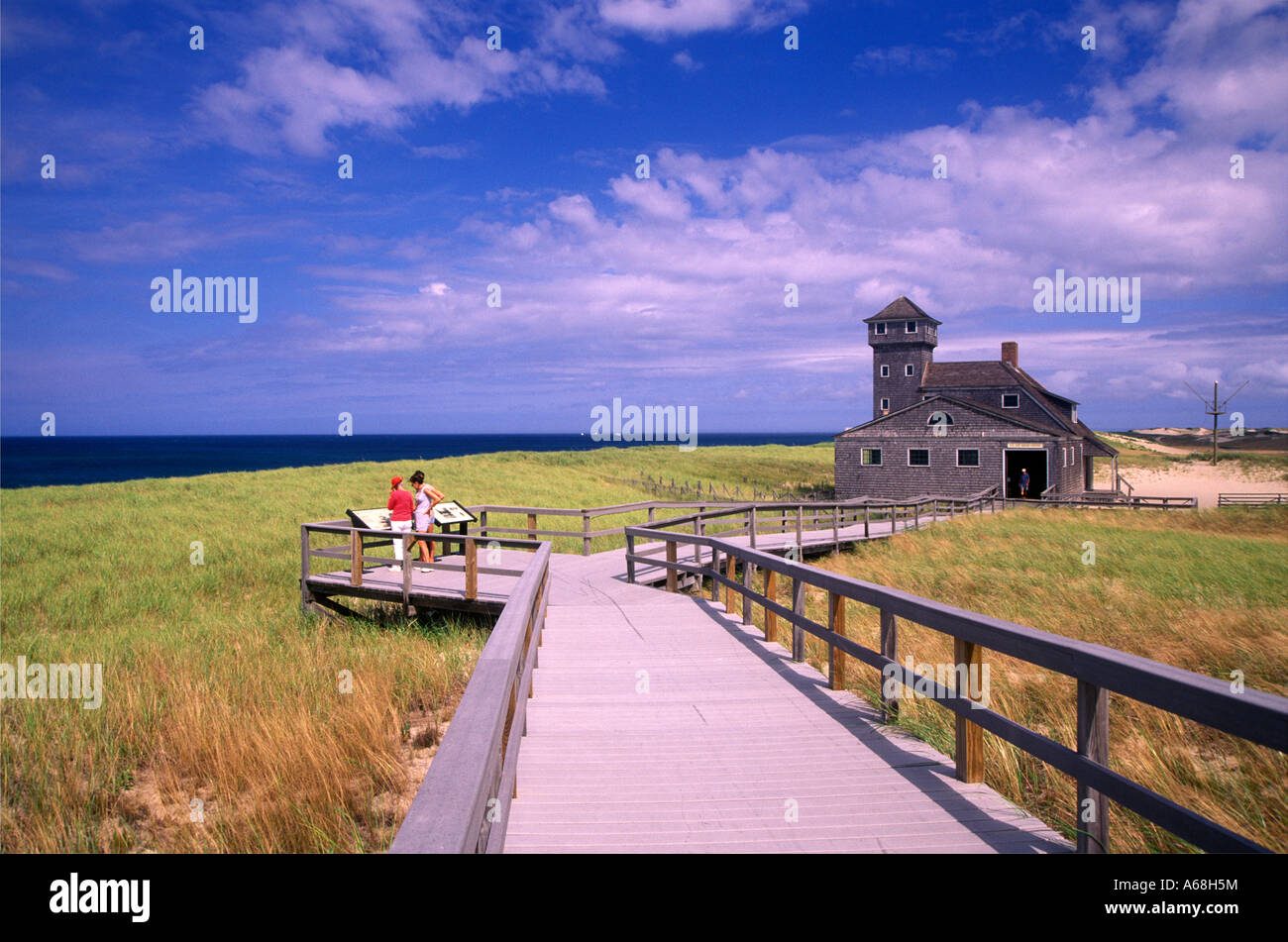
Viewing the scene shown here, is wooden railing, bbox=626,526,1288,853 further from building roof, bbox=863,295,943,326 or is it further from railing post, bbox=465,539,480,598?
building roof, bbox=863,295,943,326

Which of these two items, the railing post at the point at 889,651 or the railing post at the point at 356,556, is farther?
the railing post at the point at 356,556

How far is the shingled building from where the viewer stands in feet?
120

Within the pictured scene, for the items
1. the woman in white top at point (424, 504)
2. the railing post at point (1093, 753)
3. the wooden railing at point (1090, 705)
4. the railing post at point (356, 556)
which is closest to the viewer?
the wooden railing at point (1090, 705)

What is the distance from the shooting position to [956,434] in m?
37.2

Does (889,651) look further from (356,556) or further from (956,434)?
(956,434)

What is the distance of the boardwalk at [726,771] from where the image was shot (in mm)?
3645

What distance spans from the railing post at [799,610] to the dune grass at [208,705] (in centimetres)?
336

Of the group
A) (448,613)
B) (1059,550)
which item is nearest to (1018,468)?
(1059,550)

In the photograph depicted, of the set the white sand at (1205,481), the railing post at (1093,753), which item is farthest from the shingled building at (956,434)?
the railing post at (1093,753)

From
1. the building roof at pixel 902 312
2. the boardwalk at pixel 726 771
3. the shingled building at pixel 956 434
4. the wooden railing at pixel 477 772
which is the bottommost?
the boardwalk at pixel 726 771

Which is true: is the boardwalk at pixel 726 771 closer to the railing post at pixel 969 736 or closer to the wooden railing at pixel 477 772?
the railing post at pixel 969 736

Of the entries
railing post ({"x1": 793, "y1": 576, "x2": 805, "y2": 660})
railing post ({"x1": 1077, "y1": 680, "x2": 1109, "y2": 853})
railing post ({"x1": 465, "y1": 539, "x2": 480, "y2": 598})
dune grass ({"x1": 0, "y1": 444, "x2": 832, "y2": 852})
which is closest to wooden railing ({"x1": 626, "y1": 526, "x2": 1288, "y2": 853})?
railing post ({"x1": 1077, "y1": 680, "x2": 1109, "y2": 853})

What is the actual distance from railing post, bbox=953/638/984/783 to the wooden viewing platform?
0.01 m
